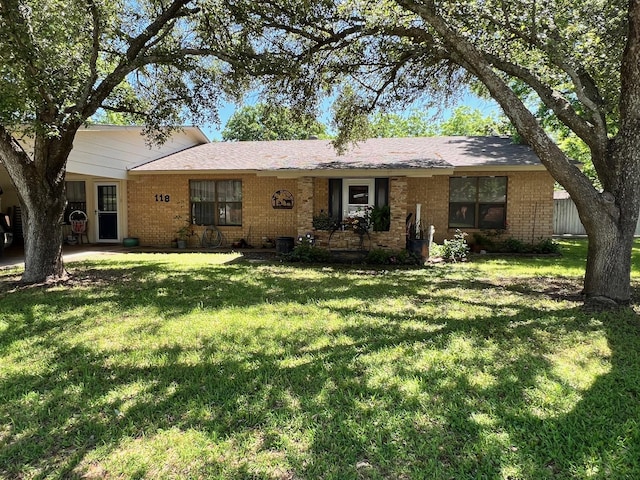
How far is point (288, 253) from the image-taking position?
10.8 meters

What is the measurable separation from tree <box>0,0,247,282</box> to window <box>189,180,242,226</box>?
4123 mm

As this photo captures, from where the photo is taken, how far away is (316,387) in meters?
3.32

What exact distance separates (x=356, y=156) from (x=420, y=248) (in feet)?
11.1

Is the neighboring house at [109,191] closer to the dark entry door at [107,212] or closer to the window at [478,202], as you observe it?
the dark entry door at [107,212]

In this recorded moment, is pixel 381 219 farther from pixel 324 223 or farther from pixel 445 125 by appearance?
pixel 445 125

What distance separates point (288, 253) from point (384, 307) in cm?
532

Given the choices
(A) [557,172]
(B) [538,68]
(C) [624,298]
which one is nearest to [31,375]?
(A) [557,172]

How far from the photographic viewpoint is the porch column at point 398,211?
1029 cm

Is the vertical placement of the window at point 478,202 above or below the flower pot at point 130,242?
above

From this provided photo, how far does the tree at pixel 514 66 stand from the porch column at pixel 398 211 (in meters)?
1.79

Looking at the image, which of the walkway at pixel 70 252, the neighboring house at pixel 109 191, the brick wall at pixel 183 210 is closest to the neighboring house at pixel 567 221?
the brick wall at pixel 183 210

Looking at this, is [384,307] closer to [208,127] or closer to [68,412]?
[68,412]

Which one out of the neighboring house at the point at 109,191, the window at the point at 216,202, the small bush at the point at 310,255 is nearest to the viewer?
the small bush at the point at 310,255

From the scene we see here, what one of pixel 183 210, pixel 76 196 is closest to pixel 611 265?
pixel 183 210
